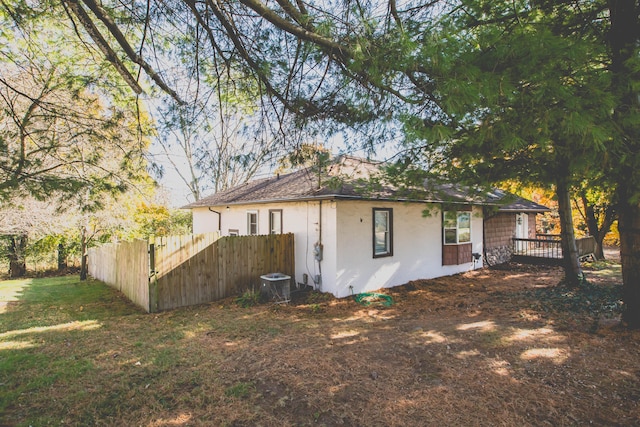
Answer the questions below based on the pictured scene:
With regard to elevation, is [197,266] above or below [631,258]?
below

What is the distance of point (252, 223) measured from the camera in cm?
1228

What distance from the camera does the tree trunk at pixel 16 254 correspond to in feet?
48.5

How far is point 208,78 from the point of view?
5320 mm

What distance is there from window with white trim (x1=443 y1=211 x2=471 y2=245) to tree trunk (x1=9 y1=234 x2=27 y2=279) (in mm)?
18055

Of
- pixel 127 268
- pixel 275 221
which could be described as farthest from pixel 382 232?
pixel 127 268

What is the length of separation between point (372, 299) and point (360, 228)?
6.42 feet

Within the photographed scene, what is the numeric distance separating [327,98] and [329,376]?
3.97 m

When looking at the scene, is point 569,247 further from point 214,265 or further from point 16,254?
Result: point 16,254

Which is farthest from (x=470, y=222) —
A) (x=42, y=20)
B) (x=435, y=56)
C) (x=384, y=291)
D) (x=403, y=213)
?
(x=42, y=20)

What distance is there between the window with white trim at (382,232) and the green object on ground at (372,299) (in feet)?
4.19

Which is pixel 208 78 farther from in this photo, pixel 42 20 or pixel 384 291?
pixel 384 291

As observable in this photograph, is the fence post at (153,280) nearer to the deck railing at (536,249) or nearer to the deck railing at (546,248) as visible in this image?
the deck railing at (546,248)

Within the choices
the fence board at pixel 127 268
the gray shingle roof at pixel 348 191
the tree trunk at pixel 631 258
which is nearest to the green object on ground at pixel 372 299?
the gray shingle roof at pixel 348 191

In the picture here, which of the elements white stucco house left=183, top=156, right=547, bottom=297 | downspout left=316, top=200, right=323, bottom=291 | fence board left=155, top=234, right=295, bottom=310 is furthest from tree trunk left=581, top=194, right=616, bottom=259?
fence board left=155, top=234, right=295, bottom=310
